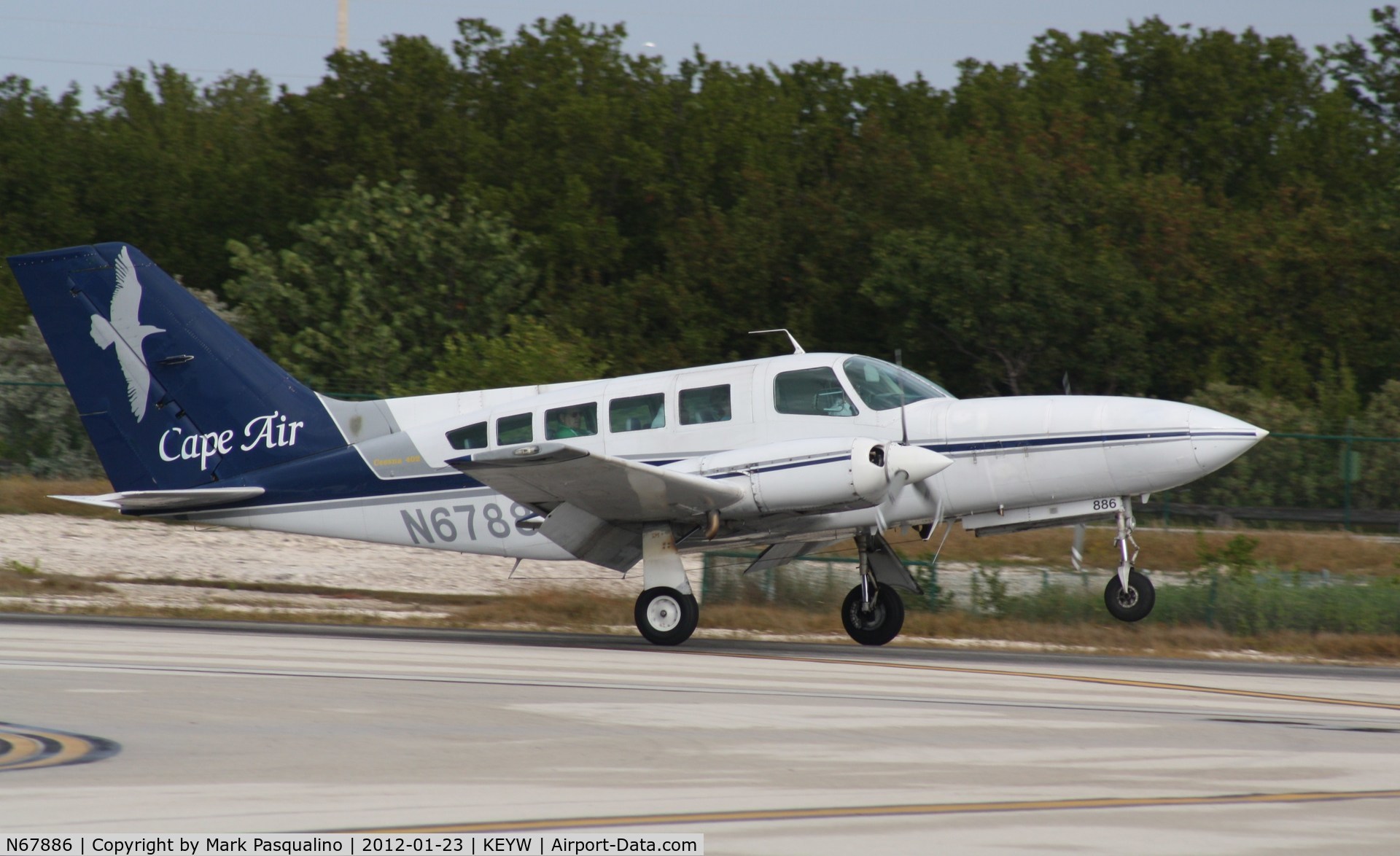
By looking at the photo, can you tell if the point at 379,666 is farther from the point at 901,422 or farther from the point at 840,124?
the point at 840,124

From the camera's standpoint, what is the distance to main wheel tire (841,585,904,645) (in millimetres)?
→ 15344

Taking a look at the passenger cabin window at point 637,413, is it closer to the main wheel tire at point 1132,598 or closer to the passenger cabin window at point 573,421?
the passenger cabin window at point 573,421

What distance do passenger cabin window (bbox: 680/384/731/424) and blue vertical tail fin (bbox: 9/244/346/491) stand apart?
4091 millimetres

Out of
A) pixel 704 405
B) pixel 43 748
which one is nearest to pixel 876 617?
pixel 704 405

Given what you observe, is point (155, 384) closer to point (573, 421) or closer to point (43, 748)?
point (573, 421)

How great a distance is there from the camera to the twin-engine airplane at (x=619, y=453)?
13602 millimetres

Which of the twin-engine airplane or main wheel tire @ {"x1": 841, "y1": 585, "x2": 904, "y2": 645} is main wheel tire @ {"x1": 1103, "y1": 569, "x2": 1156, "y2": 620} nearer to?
the twin-engine airplane

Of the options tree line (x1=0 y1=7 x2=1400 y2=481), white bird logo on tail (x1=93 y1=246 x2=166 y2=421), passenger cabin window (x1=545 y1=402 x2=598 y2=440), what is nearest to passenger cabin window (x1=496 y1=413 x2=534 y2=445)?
passenger cabin window (x1=545 y1=402 x2=598 y2=440)

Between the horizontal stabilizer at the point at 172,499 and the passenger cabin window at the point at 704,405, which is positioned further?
the horizontal stabilizer at the point at 172,499

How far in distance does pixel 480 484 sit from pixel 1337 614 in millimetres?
10236

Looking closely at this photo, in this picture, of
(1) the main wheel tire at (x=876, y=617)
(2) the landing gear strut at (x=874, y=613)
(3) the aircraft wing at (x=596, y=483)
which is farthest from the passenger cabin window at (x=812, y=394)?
(1) the main wheel tire at (x=876, y=617)

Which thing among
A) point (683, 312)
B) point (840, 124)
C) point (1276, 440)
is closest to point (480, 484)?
point (1276, 440)

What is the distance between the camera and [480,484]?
15188 mm

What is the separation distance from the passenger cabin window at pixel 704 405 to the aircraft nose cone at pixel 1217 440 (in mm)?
4531
